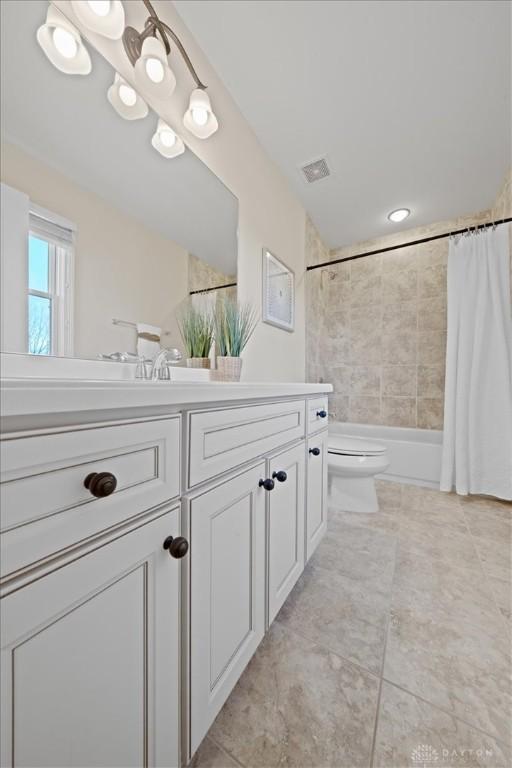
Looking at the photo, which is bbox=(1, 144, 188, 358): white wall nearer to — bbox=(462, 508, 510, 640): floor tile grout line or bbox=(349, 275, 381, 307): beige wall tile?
bbox=(462, 508, 510, 640): floor tile grout line

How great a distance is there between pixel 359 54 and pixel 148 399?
6.43 ft

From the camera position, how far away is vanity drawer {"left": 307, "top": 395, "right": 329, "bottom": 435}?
115cm

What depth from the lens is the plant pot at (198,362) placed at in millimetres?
1218

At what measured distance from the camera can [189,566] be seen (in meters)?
0.54

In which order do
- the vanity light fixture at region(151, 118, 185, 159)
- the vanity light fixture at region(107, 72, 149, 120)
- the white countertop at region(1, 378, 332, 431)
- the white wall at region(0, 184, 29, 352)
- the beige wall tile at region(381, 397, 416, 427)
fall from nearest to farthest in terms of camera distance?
the white countertop at region(1, 378, 332, 431) → the white wall at region(0, 184, 29, 352) → the vanity light fixture at region(107, 72, 149, 120) → the vanity light fixture at region(151, 118, 185, 159) → the beige wall tile at region(381, 397, 416, 427)

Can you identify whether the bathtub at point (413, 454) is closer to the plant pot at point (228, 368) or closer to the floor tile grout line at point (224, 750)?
the plant pot at point (228, 368)

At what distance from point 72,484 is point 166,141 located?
1313mm

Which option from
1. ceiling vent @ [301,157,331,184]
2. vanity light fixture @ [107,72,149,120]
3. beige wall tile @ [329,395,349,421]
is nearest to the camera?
vanity light fixture @ [107,72,149,120]

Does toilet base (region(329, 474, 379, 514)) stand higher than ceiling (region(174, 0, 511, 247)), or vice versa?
ceiling (region(174, 0, 511, 247))

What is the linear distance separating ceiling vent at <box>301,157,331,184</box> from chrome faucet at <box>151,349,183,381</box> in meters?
1.82

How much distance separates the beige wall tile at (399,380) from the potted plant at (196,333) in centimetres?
218

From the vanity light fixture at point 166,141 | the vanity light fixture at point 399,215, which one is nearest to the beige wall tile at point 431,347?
the vanity light fixture at point 399,215

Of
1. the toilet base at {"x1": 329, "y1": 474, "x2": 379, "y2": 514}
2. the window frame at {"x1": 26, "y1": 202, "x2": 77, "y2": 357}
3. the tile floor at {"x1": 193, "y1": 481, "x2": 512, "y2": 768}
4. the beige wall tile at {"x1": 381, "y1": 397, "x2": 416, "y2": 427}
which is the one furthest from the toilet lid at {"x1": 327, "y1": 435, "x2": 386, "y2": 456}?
the window frame at {"x1": 26, "y1": 202, "x2": 77, "y2": 357}

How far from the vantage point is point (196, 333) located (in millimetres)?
1220
